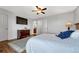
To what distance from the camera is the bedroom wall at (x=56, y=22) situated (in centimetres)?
322

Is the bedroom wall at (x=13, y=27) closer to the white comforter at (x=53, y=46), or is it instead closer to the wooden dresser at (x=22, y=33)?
the wooden dresser at (x=22, y=33)

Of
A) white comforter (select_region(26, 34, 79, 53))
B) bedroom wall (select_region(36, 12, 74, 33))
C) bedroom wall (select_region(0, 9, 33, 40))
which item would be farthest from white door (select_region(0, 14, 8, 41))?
white comforter (select_region(26, 34, 79, 53))

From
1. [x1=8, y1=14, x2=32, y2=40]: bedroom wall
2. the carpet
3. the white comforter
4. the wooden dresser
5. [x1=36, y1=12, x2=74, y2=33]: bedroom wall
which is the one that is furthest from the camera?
the wooden dresser

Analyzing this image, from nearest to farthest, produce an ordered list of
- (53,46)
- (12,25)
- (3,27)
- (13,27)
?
(53,46), (3,27), (12,25), (13,27)

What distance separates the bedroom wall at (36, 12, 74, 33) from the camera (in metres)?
3.22

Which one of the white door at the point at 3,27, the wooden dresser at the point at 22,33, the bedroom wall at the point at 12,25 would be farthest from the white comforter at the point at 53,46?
the wooden dresser at the point at 22,33

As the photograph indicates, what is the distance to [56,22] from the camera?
11.3 ft

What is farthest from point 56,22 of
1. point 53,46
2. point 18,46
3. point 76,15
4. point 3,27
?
point 3,27

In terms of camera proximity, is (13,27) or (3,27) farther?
(13,27)

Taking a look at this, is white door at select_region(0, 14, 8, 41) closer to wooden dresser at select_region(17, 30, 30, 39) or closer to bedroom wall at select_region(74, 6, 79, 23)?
wooden dresser at select_region(17, 30, 30, 39)

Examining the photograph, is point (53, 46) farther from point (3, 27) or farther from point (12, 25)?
point (12, 25)

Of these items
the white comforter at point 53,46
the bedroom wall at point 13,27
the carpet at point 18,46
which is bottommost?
the carpet at point 18,46
